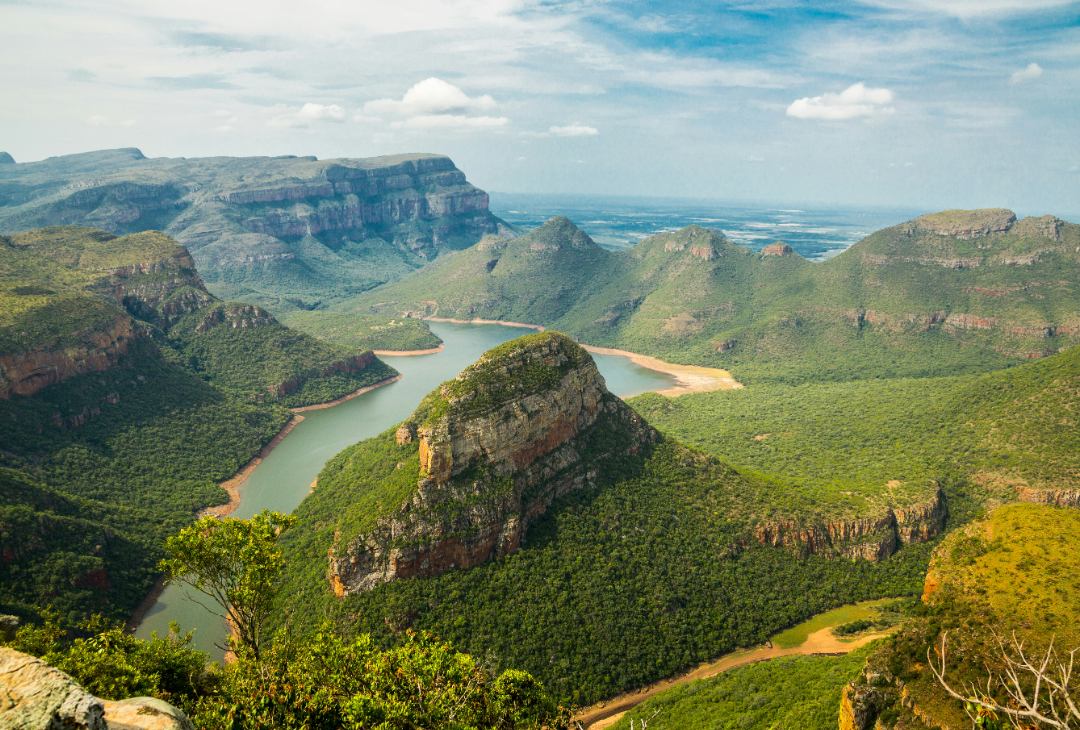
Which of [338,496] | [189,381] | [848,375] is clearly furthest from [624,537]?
[848,375]

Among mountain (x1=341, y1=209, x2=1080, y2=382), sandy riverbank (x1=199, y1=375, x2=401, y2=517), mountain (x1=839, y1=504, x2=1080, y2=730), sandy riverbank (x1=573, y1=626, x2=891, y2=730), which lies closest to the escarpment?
sandy riverbank (x1=573, y1=626, x2=891, y2=730)

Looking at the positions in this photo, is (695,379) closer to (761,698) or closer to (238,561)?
(761,698)

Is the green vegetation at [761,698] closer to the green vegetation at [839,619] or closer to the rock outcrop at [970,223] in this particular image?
the green vegetation at [839,619]

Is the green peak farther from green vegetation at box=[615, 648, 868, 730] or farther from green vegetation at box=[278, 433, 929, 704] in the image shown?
green vegetation at box=[615, 648, 868, 730]

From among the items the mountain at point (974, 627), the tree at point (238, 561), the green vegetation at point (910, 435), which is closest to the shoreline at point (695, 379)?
the green vegetation at point (910, 435)

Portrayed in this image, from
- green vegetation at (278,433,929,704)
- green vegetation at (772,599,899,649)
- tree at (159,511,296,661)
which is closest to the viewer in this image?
tree at (159,511,296,661)

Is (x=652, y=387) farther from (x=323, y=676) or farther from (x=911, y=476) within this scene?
(x=323, y=676)
